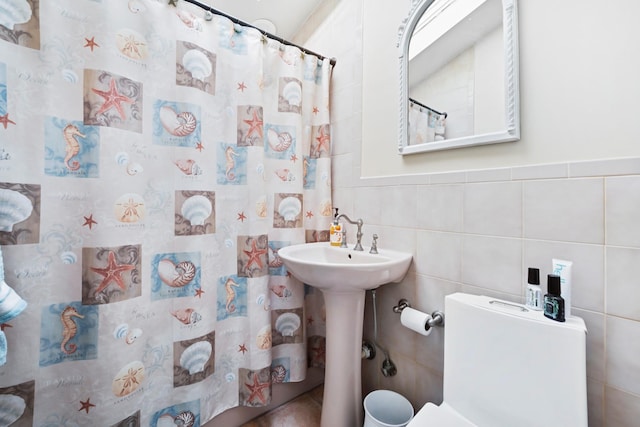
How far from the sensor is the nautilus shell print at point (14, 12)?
769mm

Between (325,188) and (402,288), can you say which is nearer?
(402,288)

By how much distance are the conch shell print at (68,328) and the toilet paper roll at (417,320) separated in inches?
46.7

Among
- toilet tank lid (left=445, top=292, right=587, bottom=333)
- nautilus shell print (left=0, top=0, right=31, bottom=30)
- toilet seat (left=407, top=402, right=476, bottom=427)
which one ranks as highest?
nautilus shell print (left=0, top=0, right=31, bottom=30)

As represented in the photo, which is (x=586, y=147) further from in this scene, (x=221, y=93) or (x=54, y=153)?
(x=54, y=153)

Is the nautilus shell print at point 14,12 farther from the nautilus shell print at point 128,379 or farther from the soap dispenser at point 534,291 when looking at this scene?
the soap dispenser at point 534,291

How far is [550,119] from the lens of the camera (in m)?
0.77

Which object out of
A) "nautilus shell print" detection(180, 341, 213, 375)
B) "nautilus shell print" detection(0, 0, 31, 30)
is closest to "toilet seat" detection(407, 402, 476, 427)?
"nautilus shell print" detection(180, 341, 213, 375)

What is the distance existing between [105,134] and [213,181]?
397 millimetres

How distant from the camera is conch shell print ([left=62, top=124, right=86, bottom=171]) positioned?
2.83 ft

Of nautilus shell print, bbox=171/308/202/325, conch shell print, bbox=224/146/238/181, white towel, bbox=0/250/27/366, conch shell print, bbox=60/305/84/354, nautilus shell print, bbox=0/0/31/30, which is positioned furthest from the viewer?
conch shell print, bbox=224/146/238/181

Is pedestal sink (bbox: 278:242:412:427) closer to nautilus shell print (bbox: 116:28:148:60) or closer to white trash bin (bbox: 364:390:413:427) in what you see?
Result: white trash bin (bbox: 364:390:413:427)

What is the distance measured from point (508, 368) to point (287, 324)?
991 millimetres

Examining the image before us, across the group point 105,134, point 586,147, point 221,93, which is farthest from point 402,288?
point 105,134

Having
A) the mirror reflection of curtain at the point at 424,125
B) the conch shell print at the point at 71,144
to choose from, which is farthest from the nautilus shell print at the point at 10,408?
the mirror reflection of curtain at the point at 424,125
